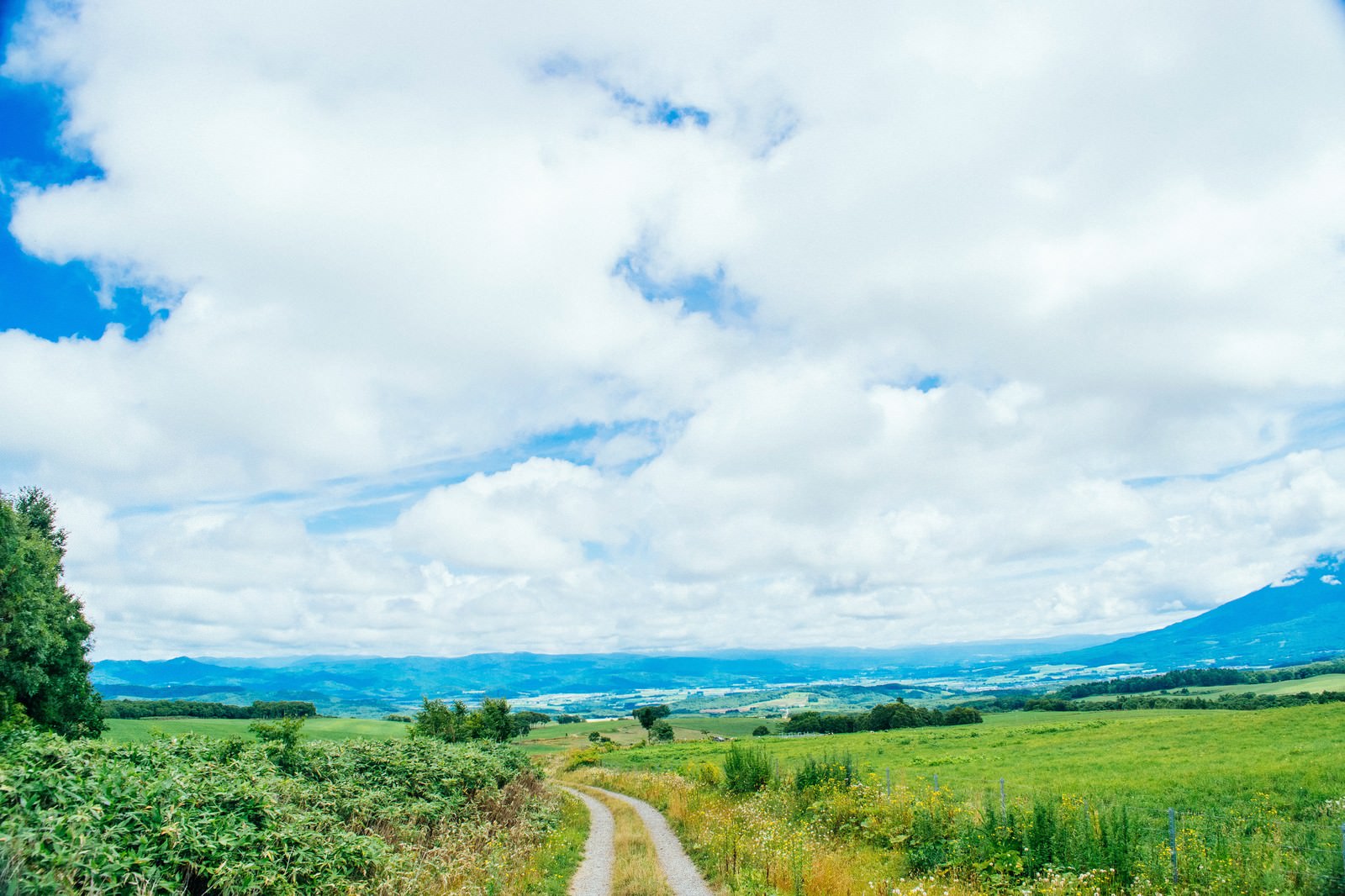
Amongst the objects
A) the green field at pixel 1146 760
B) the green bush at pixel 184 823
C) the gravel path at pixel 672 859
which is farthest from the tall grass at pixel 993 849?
the green bush at pixel 184 823

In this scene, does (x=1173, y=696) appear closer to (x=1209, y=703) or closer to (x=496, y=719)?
(x=1209, y=703)

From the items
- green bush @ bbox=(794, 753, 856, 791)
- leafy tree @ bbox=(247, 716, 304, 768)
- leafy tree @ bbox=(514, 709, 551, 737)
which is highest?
leafy tree @ bbox=(247, 716, 304, 768)

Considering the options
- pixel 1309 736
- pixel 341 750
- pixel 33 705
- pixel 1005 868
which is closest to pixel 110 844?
pixel 341 750

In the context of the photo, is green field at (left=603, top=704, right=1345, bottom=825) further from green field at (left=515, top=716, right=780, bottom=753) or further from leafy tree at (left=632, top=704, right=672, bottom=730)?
leafy tree at (left=632, top=704, right=672, bottom=730)

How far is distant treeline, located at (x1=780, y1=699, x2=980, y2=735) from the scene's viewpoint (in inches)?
4277

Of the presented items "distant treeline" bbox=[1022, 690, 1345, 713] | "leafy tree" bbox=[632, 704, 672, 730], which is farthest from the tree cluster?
"distant treeline" bbox=[1022, 690, 1345, 713]

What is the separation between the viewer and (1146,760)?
38.8m

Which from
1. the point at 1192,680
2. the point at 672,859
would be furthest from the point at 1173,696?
the point at 672,859

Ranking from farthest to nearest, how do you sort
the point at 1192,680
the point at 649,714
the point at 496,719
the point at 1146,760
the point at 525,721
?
the point at 525,721 < the point at 1192,680 < the point at 649,714 < the point at 496,719 < the point at 1146,760

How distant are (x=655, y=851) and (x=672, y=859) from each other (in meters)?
1.35

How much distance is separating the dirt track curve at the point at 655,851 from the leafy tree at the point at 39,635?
795 inches

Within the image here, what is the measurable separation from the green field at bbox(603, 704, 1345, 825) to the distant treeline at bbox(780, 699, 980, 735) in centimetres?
3861

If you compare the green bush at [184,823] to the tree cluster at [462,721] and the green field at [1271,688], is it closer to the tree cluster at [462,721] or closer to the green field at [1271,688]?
the tree cluster at [462,721]

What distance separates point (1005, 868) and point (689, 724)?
16782 centimetres
